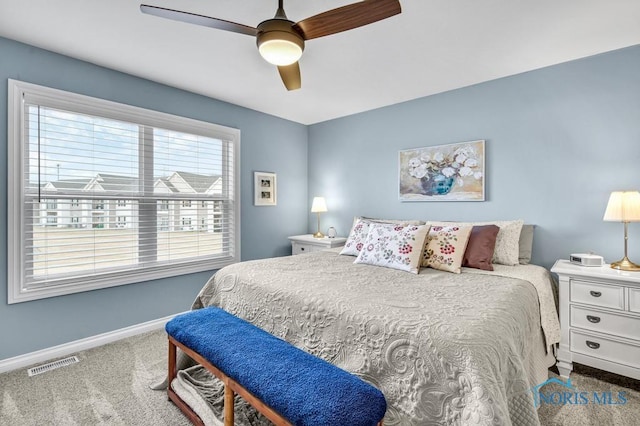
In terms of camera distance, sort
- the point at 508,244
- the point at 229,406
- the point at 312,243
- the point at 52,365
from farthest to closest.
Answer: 1. the point at 312,243
2. the point at 508,244
3. the point at 52,365
4. the point at 229,406

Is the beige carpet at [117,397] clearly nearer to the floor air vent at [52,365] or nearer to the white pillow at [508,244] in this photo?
the floor air vent at [52,365]

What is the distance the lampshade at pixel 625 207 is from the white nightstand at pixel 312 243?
2.51 metres

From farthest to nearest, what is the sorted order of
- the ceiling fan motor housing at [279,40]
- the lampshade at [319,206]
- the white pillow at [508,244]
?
the lampshade at [319,206]
the white pillow at [508,244]
the ceiling fan motor housing at [279,40]

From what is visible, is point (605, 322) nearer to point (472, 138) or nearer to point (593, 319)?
point (593, 319)

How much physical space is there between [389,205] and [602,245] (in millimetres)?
1928

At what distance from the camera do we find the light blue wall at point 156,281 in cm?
234

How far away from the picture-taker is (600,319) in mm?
2121

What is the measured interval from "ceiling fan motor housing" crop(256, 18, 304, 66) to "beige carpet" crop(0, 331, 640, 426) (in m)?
2.15

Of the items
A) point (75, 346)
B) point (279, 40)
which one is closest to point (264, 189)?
point (75, 346)

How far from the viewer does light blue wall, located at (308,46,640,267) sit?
2.40 m

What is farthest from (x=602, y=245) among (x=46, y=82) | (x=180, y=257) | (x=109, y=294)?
(x=46, y=82)

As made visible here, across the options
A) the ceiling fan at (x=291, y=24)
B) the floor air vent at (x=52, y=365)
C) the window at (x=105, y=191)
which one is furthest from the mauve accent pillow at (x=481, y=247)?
the floor air vent at (x=52, y=365)

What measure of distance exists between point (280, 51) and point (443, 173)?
2.22 meters

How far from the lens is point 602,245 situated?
8.13 feet
